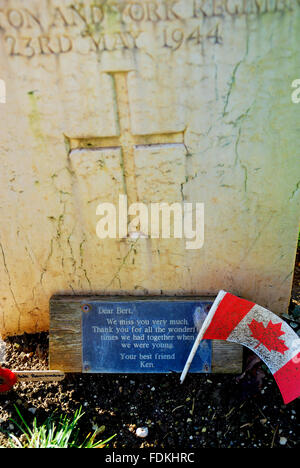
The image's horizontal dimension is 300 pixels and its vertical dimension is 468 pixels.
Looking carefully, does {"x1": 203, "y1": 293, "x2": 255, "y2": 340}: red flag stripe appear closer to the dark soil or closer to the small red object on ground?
the dark soil

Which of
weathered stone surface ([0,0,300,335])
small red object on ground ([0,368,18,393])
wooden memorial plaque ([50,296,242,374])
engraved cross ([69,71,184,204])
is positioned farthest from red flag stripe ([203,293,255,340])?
small red object on ground ([0,368,18,393])

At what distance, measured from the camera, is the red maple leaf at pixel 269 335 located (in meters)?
1.87

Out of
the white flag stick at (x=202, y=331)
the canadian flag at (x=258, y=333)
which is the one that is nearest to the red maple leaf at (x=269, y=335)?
the canadian flag at (x=258, y=333)

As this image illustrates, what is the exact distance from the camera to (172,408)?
1.95m

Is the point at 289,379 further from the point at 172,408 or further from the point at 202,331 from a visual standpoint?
the point at 172,408

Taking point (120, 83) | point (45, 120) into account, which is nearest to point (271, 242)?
point (120, 83)

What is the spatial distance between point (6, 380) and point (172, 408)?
84cm

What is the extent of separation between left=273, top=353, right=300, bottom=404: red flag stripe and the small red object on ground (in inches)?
50.9

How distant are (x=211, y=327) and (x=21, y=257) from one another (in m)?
1.06

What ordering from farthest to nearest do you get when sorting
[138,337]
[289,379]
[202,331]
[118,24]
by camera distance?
[138,337], [202,331], [289,379], [118,24]

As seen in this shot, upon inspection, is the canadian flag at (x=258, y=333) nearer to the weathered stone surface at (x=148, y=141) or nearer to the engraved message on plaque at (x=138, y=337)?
the engraved message on plaque at (x=138, y=337)

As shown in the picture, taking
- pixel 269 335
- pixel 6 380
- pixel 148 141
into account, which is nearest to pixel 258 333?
pixel 269 335

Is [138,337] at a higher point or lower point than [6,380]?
higher

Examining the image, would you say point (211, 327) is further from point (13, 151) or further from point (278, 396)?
point (13, 151)
